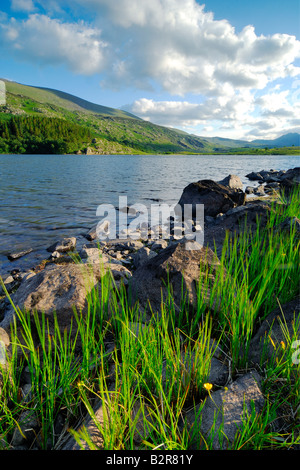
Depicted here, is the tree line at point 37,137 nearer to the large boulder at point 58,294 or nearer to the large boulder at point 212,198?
the large boulder at point 212,198

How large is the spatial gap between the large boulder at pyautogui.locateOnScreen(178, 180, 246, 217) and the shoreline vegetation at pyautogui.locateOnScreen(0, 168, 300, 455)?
1199 cm

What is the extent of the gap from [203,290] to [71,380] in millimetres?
1714

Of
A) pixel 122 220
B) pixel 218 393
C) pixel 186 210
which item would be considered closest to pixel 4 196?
pixel 122 220

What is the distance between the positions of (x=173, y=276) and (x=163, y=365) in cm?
115

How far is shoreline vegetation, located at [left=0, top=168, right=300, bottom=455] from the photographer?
1.90 meters

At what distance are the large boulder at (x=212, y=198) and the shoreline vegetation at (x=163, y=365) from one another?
39.3 feet

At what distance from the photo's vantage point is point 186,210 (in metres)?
16.7

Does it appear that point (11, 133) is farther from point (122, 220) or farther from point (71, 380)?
point (71, 380)

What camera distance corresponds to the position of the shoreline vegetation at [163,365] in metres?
1.90

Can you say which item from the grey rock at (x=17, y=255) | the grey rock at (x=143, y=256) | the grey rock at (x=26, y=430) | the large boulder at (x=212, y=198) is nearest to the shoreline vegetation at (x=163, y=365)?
the grey rock at (x=26, y=430)

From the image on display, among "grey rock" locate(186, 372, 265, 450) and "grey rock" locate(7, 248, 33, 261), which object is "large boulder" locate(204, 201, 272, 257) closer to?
"grey rock" locate(186, 372, 265, 450)

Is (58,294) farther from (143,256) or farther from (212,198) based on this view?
(212,198)
